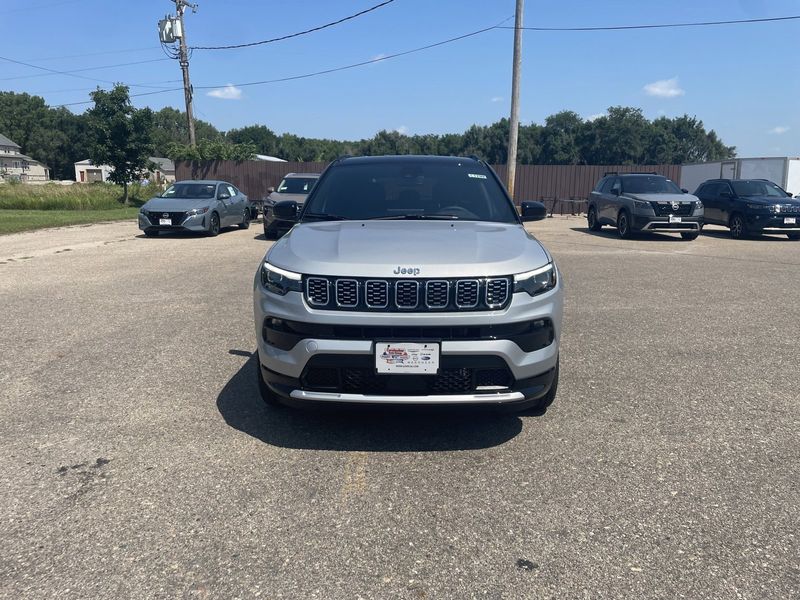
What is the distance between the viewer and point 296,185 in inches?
641

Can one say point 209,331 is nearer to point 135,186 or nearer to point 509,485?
point 509,485

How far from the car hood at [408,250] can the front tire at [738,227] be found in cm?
1434

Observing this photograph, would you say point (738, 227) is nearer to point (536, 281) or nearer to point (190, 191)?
point (190, 191)

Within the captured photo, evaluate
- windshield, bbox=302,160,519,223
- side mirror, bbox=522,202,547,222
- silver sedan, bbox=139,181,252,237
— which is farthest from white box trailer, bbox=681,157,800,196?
windshield, bbox=302,160,519,223

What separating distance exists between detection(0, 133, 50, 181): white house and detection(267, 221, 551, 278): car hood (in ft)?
336

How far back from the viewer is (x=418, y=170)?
492cm

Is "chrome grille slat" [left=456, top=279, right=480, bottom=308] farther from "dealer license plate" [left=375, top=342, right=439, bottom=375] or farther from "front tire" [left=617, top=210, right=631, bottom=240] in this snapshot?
"front tire" [left=617, top=210, right=631, bottom=240]

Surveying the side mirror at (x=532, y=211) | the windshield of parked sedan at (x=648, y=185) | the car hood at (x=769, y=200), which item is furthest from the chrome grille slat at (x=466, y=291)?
the car hood at (x=769, y=200)

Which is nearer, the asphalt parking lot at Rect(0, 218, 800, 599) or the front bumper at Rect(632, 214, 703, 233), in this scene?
the asphalt parking lot at Rect(0, 218, 800, 599)

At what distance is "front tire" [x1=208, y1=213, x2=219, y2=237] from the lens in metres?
16.0

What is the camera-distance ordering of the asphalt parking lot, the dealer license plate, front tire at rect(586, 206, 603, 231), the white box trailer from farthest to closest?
the white box trailer < front tire at rect(586, 206, 603, 231) < the dealer license plate < the asphalt parking lot

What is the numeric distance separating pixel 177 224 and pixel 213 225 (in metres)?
1.13

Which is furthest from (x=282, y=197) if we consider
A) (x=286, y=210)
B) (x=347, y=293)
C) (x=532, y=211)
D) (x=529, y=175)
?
(x=529, y=175)

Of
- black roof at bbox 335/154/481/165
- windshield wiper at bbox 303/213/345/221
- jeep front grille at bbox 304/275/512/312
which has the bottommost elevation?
jeep front grille at bbox 304/275/512/312
